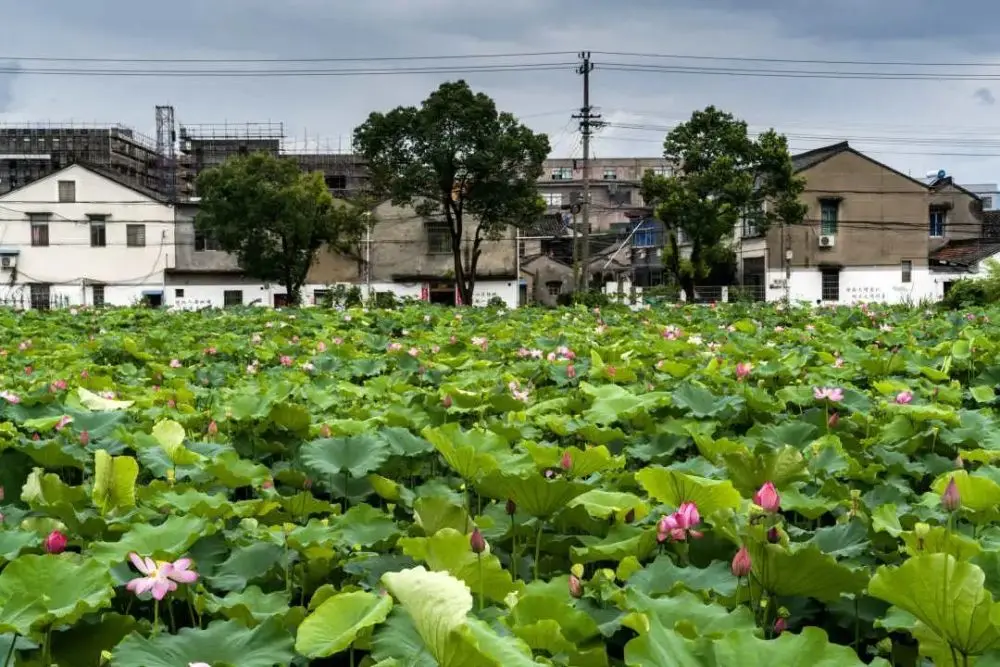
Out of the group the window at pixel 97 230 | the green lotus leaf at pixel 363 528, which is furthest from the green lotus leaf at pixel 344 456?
the window at pixel 97 230

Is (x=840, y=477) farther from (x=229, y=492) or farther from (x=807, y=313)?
(x=807, y=313)

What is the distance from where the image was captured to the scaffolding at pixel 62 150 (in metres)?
43.7

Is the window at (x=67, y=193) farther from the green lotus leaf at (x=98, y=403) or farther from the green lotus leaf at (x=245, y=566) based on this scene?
the green lotus leaf at (x=245, y=566)

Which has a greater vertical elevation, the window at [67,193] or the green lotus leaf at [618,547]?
the window at [67,193]

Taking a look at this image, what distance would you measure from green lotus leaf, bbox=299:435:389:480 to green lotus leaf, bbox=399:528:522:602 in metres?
0.79

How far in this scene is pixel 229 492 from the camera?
2143mm

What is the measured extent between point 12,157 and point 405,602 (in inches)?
1921

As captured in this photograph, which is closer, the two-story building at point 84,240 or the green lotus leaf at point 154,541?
the green lotus leaf at point 154,541

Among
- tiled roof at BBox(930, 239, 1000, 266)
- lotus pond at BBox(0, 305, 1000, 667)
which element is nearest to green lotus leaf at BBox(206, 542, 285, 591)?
lotus pond at BBox(0, 305, 1000, 667)

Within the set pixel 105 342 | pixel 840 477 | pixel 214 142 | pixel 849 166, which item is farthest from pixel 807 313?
pixel 214 142

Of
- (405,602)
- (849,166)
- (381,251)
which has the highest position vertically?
(849,166)

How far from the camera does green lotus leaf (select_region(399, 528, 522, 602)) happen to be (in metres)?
1.27

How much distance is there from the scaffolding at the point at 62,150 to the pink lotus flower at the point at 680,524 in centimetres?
4532

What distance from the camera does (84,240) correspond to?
3722 cm
